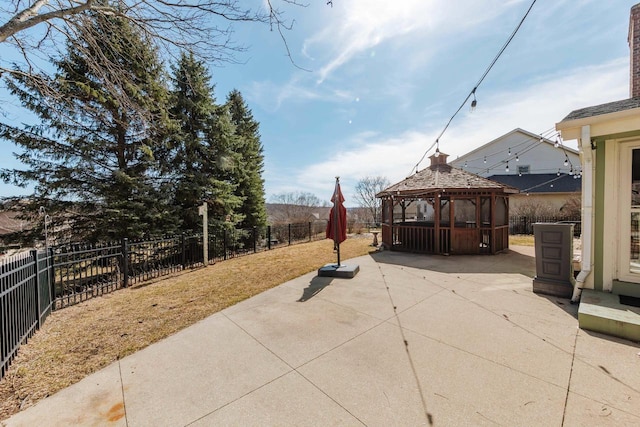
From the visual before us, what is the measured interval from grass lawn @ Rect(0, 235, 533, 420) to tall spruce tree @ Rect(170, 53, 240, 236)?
4.05m

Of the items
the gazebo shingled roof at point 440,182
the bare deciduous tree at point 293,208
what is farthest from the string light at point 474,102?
the bare deciduous tree at point 293,208

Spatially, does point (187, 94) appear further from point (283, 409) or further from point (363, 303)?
point (283, 409)

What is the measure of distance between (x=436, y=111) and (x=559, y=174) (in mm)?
17877

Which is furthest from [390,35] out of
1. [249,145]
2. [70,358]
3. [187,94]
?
[249,145]

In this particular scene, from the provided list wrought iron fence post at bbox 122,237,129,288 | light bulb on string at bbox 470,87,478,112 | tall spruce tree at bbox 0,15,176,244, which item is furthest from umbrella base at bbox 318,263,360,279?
tall spruce tree at bbox 0,15,176,244

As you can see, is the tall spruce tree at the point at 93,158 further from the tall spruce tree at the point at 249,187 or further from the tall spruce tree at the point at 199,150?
the tall spruce tree at the point at 249,187

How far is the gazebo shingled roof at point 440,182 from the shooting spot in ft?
29.7

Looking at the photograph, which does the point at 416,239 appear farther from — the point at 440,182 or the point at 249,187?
the point at 249,187

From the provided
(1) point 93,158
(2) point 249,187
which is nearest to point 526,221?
(2) point 249,187

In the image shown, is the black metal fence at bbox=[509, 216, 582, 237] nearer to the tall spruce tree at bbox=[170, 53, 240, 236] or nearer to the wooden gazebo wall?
the wooden gazebo wall

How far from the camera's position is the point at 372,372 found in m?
2.62

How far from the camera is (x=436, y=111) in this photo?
8711mm

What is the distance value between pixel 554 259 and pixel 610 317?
180 cm

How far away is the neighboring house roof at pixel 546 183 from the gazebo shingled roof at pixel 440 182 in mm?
11530
